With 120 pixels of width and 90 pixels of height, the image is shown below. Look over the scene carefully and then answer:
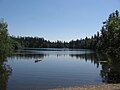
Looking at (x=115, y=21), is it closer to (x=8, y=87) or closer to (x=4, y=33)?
(x=4, y=33)

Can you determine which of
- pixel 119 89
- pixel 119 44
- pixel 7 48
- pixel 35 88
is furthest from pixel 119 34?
pixel 119 89

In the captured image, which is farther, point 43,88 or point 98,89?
point 43,88

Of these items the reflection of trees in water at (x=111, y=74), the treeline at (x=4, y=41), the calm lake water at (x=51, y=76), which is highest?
the treeline at (x=4, y=41)

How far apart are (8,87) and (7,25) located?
33.2m

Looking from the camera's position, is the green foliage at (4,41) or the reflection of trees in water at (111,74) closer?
the reflection of trees in water at (111,74)

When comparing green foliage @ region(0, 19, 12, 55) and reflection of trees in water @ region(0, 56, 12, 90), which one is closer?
reflection of trees in water @ region(0, 56, 12, 90)

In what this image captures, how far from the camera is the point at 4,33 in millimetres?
61688

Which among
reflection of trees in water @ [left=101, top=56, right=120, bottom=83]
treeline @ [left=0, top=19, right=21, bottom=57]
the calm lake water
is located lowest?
the calm lake water

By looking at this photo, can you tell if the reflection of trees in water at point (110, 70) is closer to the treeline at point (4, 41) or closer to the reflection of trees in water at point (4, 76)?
the reflection of trees in water at point (4, 76)

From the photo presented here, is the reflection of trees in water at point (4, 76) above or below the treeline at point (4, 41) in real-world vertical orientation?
below

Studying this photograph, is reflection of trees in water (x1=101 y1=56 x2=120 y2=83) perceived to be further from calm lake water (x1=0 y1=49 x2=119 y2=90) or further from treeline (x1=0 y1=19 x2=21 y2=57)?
treeline (x1=0 y1=19 x2=21 y2=57)

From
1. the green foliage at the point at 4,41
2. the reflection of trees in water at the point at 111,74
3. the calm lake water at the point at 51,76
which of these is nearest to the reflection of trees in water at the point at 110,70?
the reflection of trees in water at the point at 111,74

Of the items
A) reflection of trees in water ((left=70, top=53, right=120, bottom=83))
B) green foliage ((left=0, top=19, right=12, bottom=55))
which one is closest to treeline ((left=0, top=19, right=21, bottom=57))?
green foliage ((left=0, top=19, right=12, bottom=55))

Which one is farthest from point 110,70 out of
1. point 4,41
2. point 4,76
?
point 4,41
